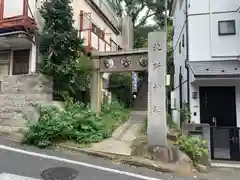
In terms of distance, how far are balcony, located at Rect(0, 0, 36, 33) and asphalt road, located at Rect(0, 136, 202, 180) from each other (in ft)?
18.2

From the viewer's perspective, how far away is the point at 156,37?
7359 mm

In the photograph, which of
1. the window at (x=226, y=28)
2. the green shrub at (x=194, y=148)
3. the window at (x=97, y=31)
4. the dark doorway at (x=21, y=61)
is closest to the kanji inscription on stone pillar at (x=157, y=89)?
the green shrub at (x=194, y=148)

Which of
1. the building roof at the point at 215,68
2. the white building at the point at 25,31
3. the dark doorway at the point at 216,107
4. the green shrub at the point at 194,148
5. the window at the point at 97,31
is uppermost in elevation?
the window at the point at 97,31

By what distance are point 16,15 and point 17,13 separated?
104mm

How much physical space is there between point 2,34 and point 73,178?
8.15 m

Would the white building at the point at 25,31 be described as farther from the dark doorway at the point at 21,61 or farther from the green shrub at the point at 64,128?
the green shrub at the point at 64,128

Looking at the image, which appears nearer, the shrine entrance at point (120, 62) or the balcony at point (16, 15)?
the balcony at point (16, 15)

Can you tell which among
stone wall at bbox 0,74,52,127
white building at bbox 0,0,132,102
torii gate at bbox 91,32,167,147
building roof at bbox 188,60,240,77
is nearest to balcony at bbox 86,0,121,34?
white building at bbox 0,0,132,102

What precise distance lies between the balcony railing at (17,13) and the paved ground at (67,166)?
5449 mm

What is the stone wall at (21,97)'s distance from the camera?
30.6 ft

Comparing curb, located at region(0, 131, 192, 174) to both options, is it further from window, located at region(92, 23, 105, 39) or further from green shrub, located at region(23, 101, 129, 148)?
window, located at region(92, 23, 105, 39)

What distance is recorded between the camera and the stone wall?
9336mm

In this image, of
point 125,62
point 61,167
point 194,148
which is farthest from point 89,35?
point 61,167

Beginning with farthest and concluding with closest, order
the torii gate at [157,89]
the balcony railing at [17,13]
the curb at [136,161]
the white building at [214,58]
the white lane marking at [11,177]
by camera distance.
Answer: the white building at [214,58] < the balcony railing at [17,13] < the torii gate at [157,89] < the curb at [136,161] < the white lane marking at [11,177]
